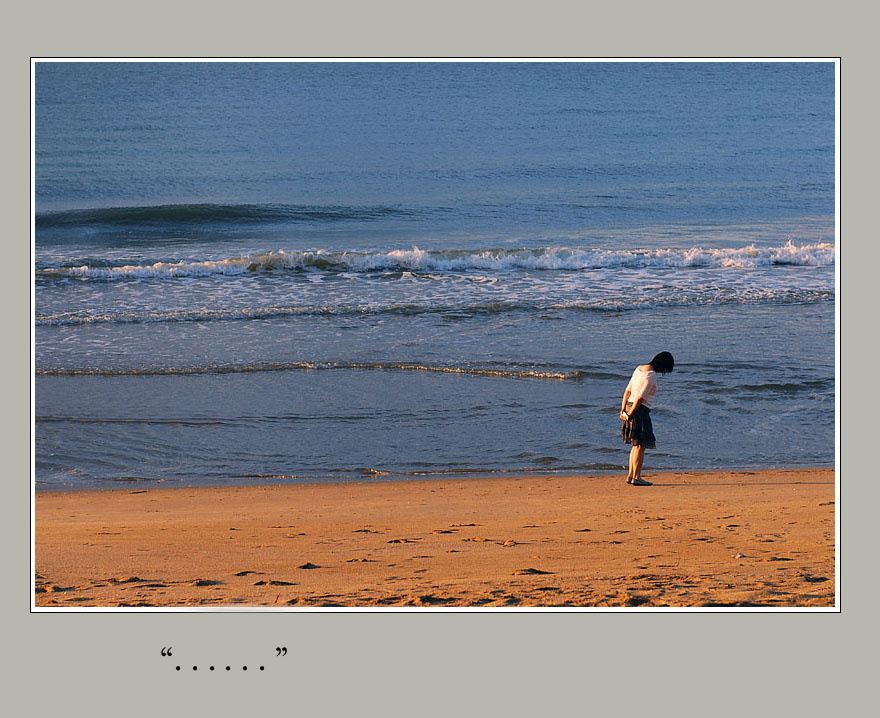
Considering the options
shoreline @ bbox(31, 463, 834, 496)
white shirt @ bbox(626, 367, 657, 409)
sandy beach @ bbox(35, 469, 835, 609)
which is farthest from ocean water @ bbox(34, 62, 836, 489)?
white shirt @ bbox(626, 367, 657, 409)

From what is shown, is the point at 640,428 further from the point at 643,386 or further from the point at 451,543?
the point at 451,543

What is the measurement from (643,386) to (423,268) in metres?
9.92

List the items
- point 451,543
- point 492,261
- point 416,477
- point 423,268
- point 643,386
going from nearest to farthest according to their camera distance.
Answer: point 451,543 → point 643,386 → point 416,477 → point 423,268 → point 492,261

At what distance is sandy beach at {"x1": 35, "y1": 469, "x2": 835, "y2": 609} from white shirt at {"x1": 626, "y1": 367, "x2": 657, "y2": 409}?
63 cm

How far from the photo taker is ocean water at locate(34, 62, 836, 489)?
7.29 m

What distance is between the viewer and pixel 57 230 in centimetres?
1767

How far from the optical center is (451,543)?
15.5 feet

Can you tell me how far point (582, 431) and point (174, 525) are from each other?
3491mm

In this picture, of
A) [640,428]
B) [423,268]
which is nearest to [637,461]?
[640,428]

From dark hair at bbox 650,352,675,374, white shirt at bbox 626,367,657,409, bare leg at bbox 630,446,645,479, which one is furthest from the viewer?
bare leg at bbox 630,446,645,479

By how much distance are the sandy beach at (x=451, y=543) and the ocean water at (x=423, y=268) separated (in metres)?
0.61

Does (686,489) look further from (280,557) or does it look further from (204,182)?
(204,182)

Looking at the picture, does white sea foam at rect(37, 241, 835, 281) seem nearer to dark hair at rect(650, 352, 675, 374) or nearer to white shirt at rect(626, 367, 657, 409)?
white shirt at rect(626, 367, 657, 409)

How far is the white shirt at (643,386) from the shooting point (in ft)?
19.5
